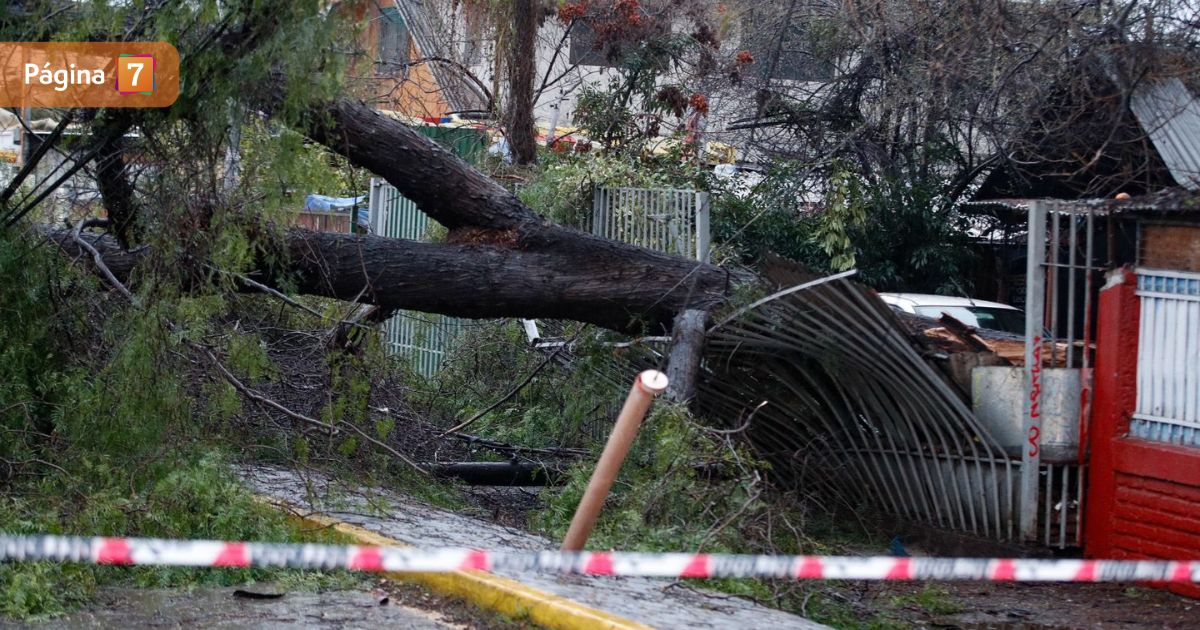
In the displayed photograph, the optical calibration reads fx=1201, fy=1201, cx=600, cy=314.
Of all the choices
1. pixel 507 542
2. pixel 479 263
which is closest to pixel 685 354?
pixel 479 263

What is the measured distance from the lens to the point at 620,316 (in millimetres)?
8602

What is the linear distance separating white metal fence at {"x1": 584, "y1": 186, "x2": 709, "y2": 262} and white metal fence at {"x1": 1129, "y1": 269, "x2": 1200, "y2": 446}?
3864 millimetres

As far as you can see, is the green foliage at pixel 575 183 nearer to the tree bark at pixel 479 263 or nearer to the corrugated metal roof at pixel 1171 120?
the tree bark at pixel 479 263

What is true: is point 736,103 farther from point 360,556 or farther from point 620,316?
point 360,556

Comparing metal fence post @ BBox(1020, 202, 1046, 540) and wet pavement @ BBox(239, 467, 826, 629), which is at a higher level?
metal fence post @ BBox(1020, 202, 1046, 540)

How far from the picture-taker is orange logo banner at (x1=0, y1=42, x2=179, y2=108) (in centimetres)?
630

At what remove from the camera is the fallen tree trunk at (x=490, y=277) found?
7.81 m

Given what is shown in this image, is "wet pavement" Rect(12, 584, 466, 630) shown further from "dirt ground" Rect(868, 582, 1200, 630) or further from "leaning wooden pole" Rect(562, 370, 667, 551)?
"dirt ground" Rect(868, 582, 1200, 630)

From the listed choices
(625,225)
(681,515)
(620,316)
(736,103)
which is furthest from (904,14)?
(681,515)

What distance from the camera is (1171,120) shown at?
1087cm

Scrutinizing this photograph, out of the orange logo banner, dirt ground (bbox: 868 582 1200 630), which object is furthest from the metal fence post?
the orange logo banner

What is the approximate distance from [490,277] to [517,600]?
9.83 ft

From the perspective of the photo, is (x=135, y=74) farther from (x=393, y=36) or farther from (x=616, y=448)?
(x=393, y=36)

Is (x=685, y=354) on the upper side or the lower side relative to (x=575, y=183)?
lower
